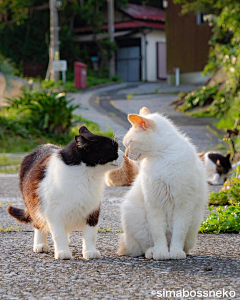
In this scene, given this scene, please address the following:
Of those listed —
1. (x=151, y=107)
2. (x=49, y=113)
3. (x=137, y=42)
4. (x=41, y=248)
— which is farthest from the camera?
(x=137, y=42)

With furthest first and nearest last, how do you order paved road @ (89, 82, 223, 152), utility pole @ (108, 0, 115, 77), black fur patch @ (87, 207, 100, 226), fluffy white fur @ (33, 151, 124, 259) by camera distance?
utility pole @ (108, 0, 115, 77) < paved road @ (89, 82, 223, 152) < black fur patch @ (87, 207, 100, 226) < fluffy white fur @ (33, 151, 124, 259)

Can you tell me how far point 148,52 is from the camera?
25.4 m

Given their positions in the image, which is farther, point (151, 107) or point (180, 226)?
point (151, 107)

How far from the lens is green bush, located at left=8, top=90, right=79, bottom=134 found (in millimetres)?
10766

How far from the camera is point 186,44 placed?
70.2 feet

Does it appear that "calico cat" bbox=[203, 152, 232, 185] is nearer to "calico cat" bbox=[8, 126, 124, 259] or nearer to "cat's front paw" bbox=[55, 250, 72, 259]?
"calico cat" bbox=[8, 126, 124, 259]

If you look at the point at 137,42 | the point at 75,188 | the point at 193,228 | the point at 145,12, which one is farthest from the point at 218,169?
the point at 145,12

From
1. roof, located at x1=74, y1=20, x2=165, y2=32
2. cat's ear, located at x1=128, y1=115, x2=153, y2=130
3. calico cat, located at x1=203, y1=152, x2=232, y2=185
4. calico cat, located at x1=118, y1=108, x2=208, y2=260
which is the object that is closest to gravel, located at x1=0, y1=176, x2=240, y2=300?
calico cat, located at x1=118, y1=108, x2=208, y2=260

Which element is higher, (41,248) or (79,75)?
(79,75)

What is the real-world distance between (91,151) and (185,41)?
19549 millimetres

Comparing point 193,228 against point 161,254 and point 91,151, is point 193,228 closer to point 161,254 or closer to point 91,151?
point 161,254

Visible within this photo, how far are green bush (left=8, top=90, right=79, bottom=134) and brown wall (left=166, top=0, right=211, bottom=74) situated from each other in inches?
457

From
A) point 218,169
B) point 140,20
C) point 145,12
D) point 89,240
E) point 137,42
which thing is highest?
point 145,12

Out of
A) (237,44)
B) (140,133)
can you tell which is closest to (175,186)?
(140,133)
